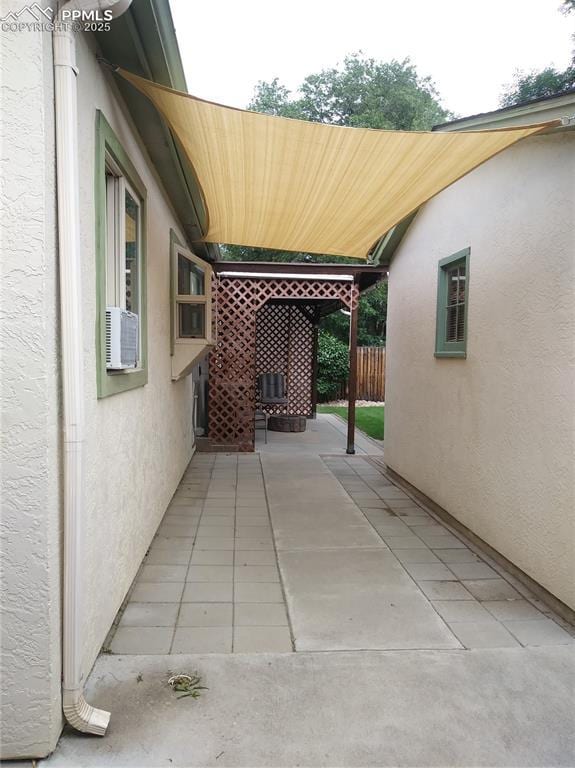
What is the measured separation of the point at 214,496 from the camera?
18.5ft

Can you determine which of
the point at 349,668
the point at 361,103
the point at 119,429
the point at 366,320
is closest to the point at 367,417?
the point at 119,429

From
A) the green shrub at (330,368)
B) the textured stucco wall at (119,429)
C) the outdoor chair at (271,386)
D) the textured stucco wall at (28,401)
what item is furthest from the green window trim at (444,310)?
the green shrub at (330,368)

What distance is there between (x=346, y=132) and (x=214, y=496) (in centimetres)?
400

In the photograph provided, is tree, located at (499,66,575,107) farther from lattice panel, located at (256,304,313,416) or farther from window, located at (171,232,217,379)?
window, located at (171,232,217,379)

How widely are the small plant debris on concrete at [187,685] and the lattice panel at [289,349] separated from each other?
33.0 feet

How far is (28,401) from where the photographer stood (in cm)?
179

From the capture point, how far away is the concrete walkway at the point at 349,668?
1.98 meters

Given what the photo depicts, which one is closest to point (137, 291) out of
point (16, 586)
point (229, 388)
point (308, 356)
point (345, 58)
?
point (16, 586)

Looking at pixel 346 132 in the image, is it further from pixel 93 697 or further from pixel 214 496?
pixel 214 496

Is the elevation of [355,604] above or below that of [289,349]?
below

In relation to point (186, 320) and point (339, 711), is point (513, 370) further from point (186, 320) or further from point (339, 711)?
point (186, 320)

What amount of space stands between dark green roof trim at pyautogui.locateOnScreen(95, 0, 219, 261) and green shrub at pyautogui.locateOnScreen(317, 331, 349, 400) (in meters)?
12.2

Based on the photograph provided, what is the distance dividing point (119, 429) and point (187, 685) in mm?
1353

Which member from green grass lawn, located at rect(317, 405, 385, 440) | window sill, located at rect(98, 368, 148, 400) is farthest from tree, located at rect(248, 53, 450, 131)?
window sill, located at rect(98, 368, 148, 400)
